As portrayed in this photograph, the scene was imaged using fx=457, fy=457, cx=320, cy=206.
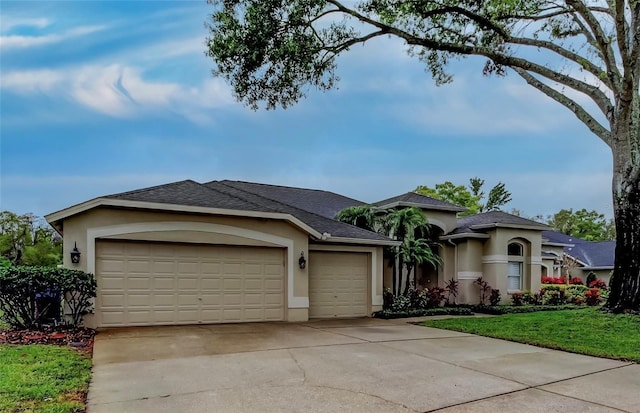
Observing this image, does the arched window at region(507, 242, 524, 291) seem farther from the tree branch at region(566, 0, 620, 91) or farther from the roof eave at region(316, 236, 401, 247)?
the tree branch at region(566, 0, 620, 91)

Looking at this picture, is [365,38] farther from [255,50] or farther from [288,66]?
[255,50]

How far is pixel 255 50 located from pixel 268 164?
14.4 metres

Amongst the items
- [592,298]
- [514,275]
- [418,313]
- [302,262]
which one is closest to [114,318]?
[302,262]

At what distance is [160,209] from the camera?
10.7 metres

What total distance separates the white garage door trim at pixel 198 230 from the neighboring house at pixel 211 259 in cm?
2

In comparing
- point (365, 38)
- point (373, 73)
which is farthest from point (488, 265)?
point (365, 38)

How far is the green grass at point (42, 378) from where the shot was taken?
14.9 feet

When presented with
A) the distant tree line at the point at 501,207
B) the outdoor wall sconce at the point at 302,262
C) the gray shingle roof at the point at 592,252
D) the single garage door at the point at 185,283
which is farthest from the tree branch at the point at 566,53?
the distant tree line at the point at 501,207

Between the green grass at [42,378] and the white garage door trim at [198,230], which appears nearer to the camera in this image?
the green grass at [42,378]

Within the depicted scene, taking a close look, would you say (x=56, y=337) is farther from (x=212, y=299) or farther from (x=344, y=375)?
(x=344, y=375)

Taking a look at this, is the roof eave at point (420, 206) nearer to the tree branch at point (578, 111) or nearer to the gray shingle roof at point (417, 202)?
the gray shingle roof at point (417, 202)

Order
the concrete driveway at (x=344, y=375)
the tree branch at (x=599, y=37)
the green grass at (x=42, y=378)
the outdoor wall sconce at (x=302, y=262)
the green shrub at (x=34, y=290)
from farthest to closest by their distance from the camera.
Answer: the outdoor wall sconce at (x=302, y=262) → the tree branch at (x=599, y=37) → the green shrub at (x=34, y=290) → the concrete driveway at (x=344, y=375) → the green grass at (x=42, y=378)

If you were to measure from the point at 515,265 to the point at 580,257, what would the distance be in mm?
16423

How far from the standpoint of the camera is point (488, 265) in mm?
18656
